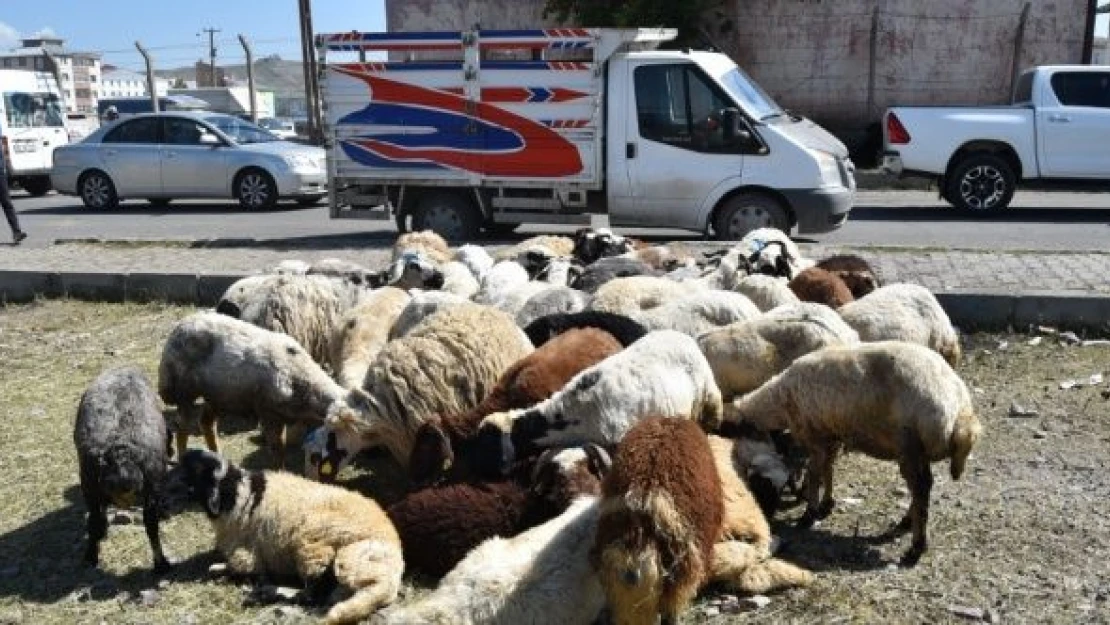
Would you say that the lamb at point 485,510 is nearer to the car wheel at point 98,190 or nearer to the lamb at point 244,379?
the lamb at point 244,379

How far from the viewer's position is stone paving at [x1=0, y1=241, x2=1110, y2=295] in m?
9.06

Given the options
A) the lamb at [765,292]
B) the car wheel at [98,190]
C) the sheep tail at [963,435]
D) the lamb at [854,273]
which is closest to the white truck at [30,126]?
the car wheel at [98,190]

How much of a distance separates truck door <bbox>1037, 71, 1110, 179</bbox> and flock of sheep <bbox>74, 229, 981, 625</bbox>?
35.3 feet

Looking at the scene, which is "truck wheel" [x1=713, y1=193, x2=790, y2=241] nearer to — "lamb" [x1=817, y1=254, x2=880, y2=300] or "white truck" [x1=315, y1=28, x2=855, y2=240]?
"white truck" [x1=315, y1=28, x2=855, y2=240]

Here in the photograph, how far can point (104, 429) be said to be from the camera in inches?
187

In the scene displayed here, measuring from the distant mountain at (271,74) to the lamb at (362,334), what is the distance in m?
103

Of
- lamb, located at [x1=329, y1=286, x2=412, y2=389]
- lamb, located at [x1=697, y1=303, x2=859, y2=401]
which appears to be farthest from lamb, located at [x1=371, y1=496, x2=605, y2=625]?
lamb, located at [x1=329, y1=286, x2=412, y2=389]

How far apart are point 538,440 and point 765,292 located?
278 cm

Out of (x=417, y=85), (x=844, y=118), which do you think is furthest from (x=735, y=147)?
(x=844, y=118)

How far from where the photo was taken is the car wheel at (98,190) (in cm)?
2014

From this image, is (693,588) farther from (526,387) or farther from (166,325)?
(166,325)

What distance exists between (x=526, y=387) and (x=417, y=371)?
2.16 ft

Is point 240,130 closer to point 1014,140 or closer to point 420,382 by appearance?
point 1014,140

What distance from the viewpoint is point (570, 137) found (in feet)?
40.3
